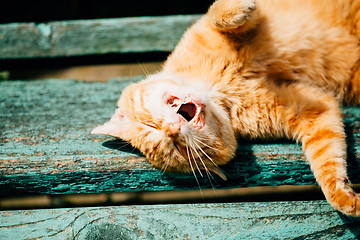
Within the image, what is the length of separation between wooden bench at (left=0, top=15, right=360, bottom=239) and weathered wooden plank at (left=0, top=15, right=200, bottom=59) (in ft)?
1.82

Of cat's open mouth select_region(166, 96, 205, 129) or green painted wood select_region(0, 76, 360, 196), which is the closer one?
green painted wood select_region(0, 76, 360, 196)

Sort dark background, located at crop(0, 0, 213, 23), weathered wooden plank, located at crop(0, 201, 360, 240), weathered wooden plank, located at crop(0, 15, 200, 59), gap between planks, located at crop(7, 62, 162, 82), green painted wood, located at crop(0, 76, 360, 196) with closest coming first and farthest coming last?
weathered wooden plank, located at crop(0, 201, 360, 240)
green painted wood, located at crop(0, 76, 360, 196)
weathered wooden plank, located at crop(0, 15, 200, 59)
gap between planks, located at crop(7, 62, 162, 82)
dark background, located at crop(0, 0, 213, 23)

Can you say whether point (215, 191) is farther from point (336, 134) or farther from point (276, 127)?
point (336, 134)

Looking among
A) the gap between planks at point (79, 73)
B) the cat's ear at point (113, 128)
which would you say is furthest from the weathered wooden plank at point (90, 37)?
the cat's ear at point (113, 128)

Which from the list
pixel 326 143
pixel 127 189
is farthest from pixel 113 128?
pixel 326 143

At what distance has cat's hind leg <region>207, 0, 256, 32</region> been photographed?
4.99 feet

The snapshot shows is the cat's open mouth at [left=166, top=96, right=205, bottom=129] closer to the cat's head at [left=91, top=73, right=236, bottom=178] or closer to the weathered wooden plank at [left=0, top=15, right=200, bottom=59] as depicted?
the cat's head at [left=91, top=73, right=236, bottom=178]

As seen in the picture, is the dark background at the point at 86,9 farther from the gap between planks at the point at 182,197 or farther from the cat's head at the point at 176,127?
the gap between planks at the point at 182,197

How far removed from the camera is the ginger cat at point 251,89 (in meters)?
1.42

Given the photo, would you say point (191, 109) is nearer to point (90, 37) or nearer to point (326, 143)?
point (326, 143)

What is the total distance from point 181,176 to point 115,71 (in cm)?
198

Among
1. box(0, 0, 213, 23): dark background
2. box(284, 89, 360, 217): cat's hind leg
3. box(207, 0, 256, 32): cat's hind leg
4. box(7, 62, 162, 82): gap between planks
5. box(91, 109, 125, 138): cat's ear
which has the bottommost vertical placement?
box(7, 62, 162, 82): gap between planks

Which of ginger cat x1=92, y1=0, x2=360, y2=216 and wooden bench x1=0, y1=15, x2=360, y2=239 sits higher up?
ginger cat x1=92, y1=0, x2=360, y2=216

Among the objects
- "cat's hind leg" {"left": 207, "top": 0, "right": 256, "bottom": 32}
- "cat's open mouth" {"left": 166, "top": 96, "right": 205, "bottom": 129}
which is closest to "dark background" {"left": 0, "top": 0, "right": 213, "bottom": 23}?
"cat's hind leg" {"left": 207, "top": 0, "right": 256, "bottom": 32}
